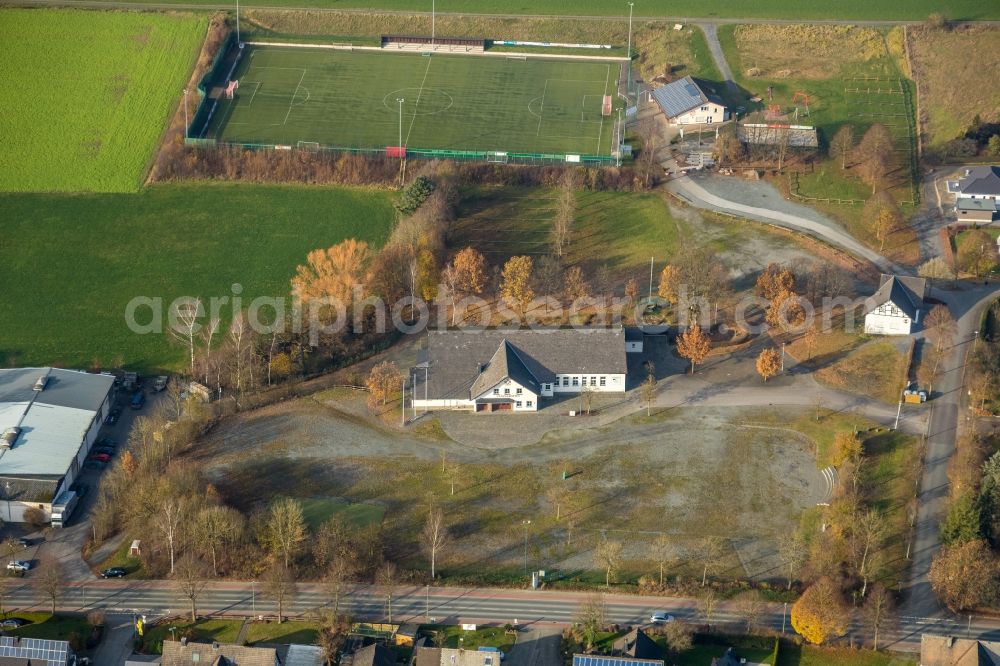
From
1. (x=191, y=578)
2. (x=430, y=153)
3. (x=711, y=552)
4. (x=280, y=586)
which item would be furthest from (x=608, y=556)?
(x=430, y=153)

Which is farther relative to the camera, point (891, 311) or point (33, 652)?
point (891, 311)

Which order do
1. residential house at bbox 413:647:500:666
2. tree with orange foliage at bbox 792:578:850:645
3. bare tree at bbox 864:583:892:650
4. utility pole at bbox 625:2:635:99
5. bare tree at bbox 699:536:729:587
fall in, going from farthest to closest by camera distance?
utility pole at bbox 625:2:635:99 → bare tree at bbox 699:536:729:587 → bare tree at bbox 864:583:892:650 → tree with orange foliage at bbox 792:578:850:645 → residential house at bbox 413:647:500:666

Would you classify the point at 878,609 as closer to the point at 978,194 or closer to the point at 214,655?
the point at 214,655

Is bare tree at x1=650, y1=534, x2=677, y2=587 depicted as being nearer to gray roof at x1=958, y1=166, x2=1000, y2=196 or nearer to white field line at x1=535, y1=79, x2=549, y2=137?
gray roof at x1=958, y1=166, x2=1000, y2=196

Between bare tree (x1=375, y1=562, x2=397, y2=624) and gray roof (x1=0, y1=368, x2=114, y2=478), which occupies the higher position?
gray roof (x1=0, y1=368, x2=114, y2=478)

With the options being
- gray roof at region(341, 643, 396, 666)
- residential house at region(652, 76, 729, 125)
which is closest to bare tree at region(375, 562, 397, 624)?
gray roof at region(341, 643, 396, 666)

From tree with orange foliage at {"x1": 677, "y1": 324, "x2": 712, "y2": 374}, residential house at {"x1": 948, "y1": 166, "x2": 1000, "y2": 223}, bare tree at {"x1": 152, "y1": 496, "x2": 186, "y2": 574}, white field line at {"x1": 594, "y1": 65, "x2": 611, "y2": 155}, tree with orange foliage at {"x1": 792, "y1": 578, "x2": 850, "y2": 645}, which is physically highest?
white field line at {"x1": 594, "y1": 65, "x2": 611, "y2": 155}
